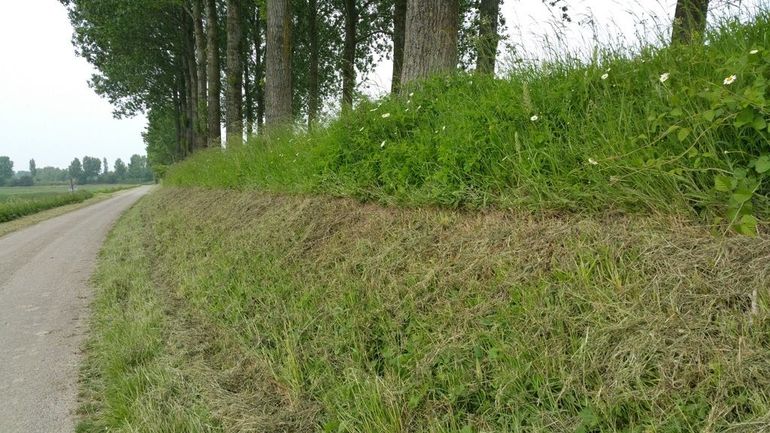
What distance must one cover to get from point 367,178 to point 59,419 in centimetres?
285

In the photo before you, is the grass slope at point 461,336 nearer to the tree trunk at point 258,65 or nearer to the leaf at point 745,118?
the leaf at point 745,118

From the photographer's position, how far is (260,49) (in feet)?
76.9

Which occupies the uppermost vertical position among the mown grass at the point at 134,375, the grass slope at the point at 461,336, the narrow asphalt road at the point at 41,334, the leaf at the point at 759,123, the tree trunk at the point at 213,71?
the tree trunk at the point at 213,71

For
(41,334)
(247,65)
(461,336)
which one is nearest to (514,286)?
(461,336)

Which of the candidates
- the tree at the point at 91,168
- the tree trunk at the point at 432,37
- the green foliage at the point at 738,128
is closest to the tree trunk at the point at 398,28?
the tree trunk at the point at 432,37

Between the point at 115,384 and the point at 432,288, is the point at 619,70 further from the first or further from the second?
the point at 115,384

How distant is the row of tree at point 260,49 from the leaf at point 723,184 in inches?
58.2

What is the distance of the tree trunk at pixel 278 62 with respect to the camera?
898 centimetres

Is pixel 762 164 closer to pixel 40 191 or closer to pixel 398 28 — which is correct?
pixel 398 28

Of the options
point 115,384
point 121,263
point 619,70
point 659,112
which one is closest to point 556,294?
point 659,112

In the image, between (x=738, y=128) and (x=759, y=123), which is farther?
(x=738, y=128)

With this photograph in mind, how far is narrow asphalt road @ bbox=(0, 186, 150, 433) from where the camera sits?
2842 mm

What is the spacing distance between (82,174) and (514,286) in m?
146

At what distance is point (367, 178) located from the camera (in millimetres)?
3889
